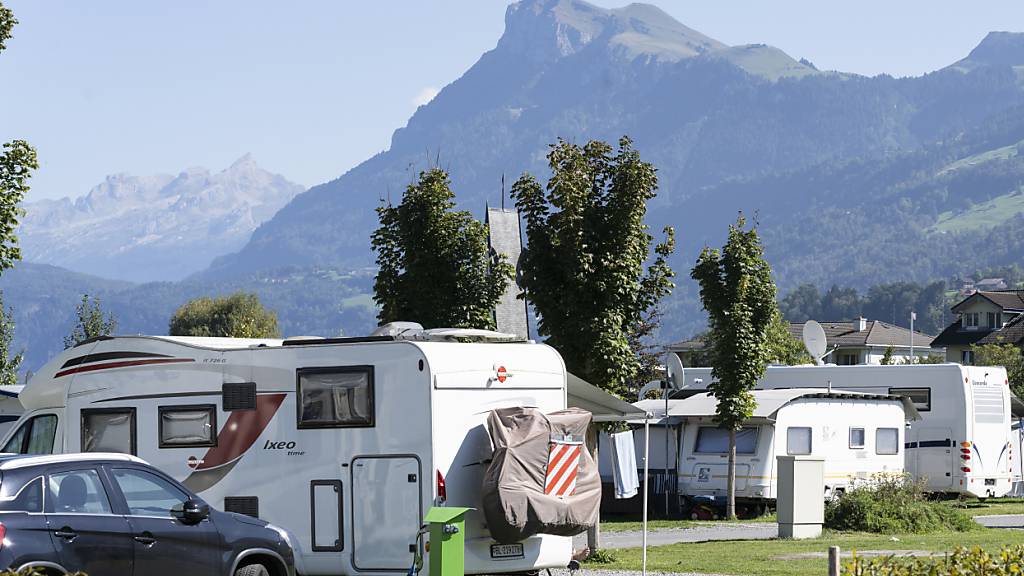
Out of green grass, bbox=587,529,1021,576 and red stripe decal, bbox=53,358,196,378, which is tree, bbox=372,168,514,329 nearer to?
green grass, bbox=587,529,1021,576

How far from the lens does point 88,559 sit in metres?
10.4

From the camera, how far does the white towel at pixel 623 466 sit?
16.7 metres

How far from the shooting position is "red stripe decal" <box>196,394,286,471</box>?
14.1 m

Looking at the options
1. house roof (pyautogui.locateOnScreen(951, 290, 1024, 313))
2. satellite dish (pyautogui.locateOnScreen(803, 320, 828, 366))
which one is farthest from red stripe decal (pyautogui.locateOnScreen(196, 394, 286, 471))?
house roof (pyautogui.locateOnScreen(951, 290, 1024, 313))

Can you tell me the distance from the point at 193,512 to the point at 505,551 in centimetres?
357

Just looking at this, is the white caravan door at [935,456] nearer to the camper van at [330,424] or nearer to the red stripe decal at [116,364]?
the camper van at [330,424]

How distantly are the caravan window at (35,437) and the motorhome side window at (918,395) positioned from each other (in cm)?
1906

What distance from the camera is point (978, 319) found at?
88375mm

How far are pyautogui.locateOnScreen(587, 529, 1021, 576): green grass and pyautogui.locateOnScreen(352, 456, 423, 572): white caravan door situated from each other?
4.58 metres

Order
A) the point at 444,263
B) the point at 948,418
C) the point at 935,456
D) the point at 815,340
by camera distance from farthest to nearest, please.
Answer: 1. the point at 815,340
2. the point at 935,456
3. the point at 948,418
4. the point at 444,263

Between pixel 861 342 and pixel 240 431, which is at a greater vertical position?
pixel 861 342

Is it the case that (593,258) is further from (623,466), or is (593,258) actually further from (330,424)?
(330,424)

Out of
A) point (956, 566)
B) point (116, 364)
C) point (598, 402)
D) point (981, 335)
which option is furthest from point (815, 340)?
point (981, 335)

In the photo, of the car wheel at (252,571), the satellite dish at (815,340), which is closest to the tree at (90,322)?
the satellite dish at (815,340)
